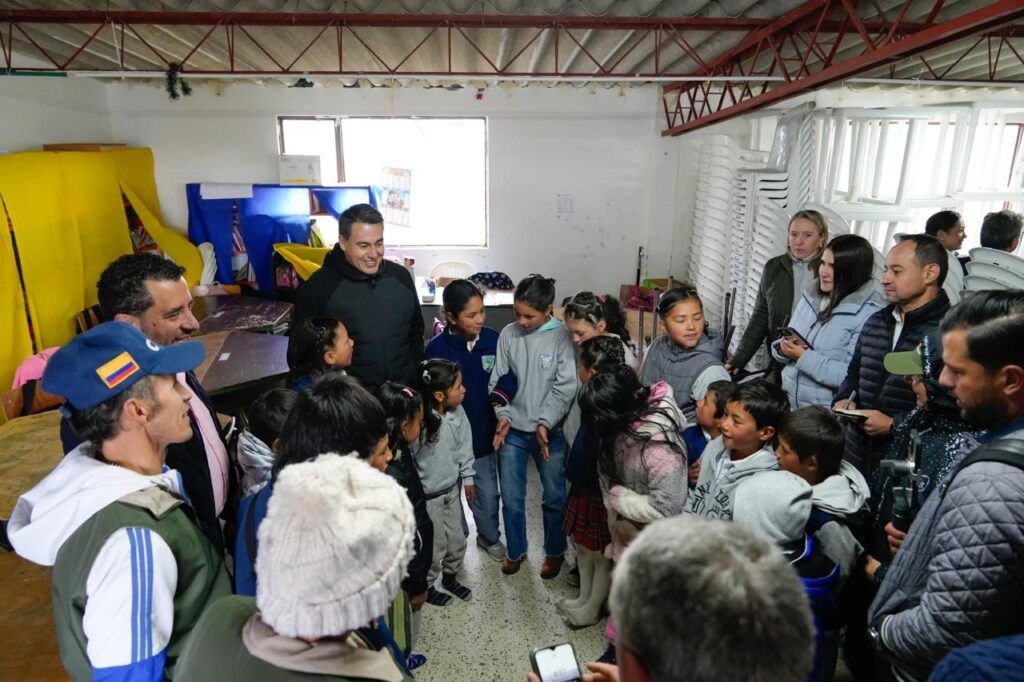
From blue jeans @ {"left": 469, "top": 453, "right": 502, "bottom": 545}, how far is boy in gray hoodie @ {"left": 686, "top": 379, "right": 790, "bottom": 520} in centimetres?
118

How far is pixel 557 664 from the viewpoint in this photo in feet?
3.76

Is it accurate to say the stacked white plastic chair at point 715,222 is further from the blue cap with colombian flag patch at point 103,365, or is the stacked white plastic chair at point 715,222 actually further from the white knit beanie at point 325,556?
the white knit beanie at point 325,556

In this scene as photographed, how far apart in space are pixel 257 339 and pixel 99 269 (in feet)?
7.69

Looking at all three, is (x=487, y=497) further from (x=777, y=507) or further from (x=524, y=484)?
(x=777, y=507)

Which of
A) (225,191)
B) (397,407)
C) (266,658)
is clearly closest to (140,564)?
(266,658)

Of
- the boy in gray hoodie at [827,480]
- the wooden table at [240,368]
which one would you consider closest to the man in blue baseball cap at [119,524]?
the boy in gray hoodie at [827,480]

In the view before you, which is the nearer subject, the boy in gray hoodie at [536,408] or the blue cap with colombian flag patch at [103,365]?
the blue cap with colombian flag patch at [103,365]

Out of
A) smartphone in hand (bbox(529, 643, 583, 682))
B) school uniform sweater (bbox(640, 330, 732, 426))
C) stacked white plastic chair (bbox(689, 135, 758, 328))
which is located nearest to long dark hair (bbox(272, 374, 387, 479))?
smartphone in hand (bbox(529, 643, 583, 682))

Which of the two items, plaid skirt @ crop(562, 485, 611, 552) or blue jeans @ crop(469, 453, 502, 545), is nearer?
plaid skirt @ crop(562, 485, 611, 552)

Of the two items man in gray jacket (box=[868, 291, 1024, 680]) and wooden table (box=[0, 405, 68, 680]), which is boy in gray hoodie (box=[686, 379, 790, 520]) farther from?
wooden table (box=[0, 405, 68, 680])

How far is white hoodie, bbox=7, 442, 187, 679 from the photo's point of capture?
107 centimetres

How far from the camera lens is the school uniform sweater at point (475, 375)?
9.85ft

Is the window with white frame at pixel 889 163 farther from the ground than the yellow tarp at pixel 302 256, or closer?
farther from the ground

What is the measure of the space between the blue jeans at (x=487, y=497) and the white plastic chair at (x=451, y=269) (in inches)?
187
